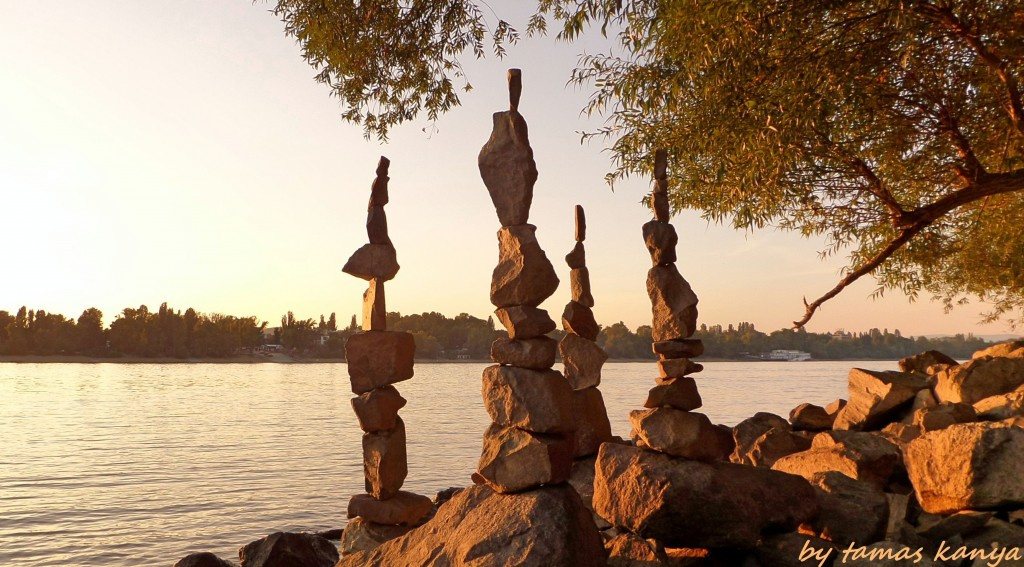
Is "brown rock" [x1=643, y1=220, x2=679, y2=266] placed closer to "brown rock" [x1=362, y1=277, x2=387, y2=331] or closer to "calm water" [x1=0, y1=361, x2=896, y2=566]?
"brown rock" [x1=362, y1=277, x2=387, y2=331]

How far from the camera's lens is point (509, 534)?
6.05 metres

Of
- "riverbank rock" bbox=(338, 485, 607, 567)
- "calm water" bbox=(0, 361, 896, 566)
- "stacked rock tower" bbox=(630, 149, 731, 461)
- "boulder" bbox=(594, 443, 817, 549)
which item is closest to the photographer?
"riverbank rock" bbox=(338, 485, 607, 567)

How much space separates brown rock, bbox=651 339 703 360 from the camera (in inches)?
321

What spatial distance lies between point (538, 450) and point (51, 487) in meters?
18.8

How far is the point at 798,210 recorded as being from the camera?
14.9 m

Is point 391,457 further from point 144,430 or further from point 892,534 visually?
point 144,430

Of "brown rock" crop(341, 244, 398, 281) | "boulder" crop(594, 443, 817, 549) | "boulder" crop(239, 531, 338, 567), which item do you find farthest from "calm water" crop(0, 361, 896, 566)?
"boulder" crop(594, 443, 817, 549)

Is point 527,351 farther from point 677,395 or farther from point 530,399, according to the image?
point 677,395

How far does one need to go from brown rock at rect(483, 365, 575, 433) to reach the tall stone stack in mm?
4947

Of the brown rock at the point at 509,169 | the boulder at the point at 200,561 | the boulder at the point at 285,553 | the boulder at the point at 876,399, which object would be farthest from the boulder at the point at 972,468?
the boulder at the point at 200,561

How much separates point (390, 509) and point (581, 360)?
430 centimetres

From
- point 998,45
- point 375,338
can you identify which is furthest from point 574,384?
point 998,45

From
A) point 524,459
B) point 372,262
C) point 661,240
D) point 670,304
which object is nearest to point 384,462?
point 372,262

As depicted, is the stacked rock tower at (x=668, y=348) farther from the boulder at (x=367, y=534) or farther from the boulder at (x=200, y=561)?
the boulder at (x=200, y=561)
